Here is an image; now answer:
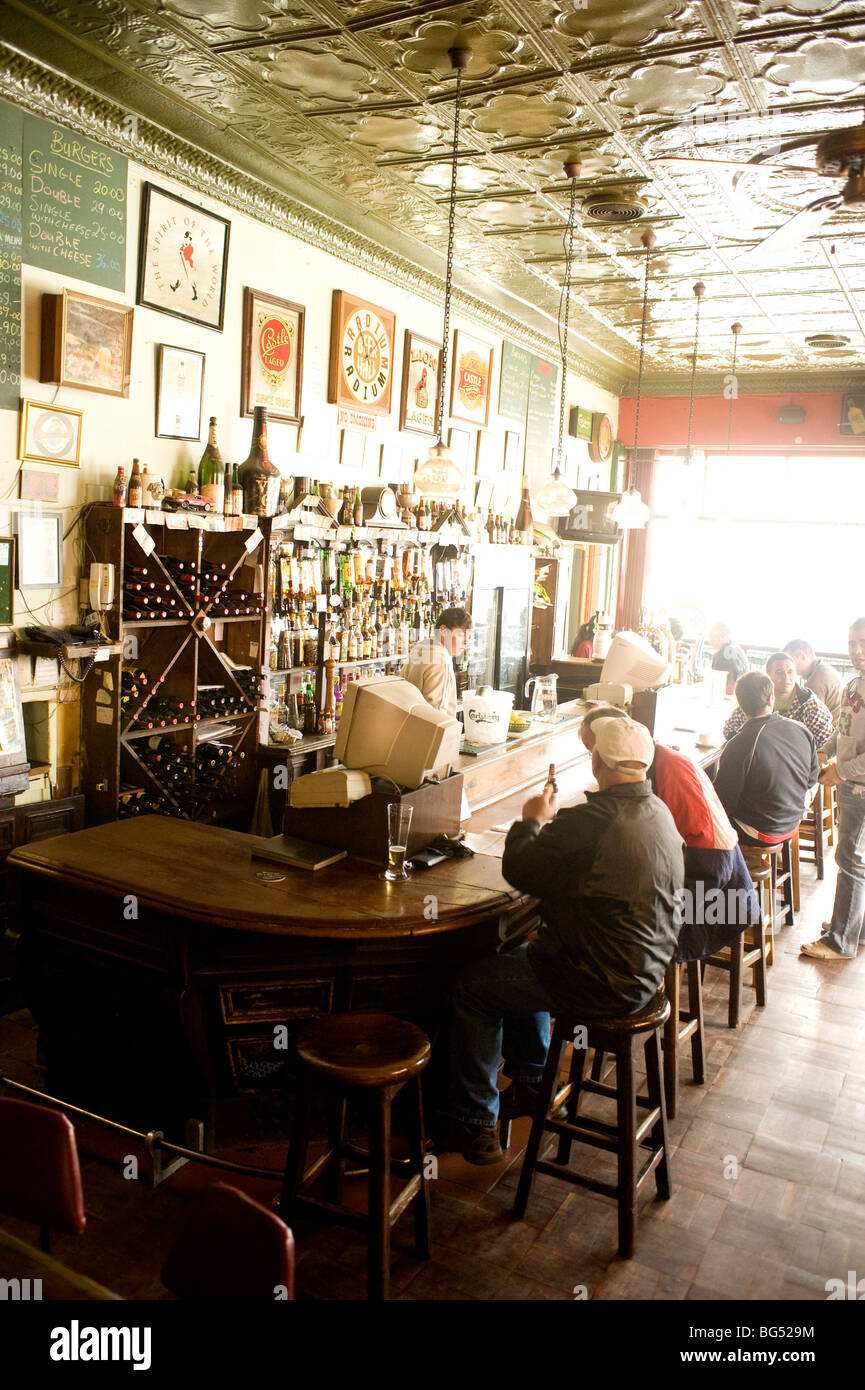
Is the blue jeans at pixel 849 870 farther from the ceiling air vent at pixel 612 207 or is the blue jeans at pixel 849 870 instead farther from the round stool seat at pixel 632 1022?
the ceiling air vent at pixel 612 207

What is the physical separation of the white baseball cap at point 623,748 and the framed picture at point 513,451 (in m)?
5.91

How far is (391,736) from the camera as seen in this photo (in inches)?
135

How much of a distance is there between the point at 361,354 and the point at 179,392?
182 cm

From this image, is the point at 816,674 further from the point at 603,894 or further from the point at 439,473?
the point at 603,894

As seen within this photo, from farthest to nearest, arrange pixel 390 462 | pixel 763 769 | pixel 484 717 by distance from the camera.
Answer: pixel 390 462 → pixel 484 717 → pixel 763 769

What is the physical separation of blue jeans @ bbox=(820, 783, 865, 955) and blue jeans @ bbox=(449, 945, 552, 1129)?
2911 mm

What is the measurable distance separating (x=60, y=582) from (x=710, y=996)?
12.4ft

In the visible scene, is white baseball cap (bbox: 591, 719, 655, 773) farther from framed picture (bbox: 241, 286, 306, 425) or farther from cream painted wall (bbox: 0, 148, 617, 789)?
framed picture (bbox: 241, 286, 306, 425)

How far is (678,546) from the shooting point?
11523 mm

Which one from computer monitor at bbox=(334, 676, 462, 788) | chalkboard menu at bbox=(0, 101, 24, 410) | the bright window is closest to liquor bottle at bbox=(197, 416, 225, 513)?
chalkboard menu at bbox=(0, 101, 24, 410)

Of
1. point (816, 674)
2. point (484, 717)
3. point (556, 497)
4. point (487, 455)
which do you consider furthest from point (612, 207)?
point (816, 674)

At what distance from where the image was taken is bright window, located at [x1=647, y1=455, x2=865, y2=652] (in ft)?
35.3

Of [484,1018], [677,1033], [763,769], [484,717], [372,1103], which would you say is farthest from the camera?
[484,717]

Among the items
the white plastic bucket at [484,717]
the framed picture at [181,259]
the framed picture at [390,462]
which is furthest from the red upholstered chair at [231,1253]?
the framed picture at [390,462]
